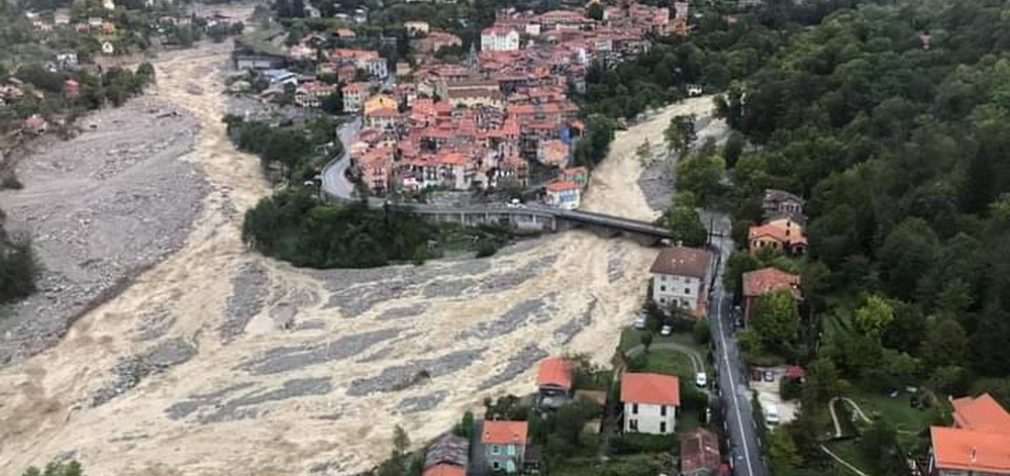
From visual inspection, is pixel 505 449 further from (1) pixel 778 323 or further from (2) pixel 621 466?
(1) pixel 778 323

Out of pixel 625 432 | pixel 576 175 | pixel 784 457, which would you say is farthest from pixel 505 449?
pixel 576 175

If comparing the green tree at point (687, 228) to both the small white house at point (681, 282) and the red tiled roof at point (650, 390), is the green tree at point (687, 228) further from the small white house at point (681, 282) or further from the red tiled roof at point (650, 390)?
the red tiled roof at point (650, 390)

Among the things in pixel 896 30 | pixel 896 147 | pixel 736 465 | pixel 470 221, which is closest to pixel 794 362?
pixel 736 465

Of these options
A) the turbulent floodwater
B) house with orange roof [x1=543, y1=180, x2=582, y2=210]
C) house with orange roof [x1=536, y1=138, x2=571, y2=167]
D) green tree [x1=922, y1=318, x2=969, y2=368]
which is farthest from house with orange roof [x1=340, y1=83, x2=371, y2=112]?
green tree [x1=922, y1=318, x2=969, y2=368]

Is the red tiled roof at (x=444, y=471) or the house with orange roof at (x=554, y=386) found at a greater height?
the house with orange roof at (x=554, y=386)

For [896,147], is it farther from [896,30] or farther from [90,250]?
[90,250]

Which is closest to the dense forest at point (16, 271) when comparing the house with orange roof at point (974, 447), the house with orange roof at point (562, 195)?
the house with orange roof at point (562, 195)
